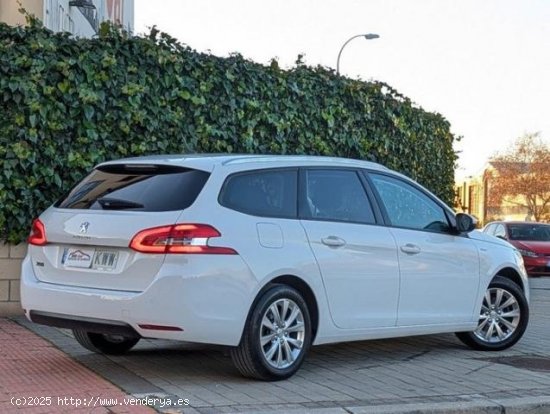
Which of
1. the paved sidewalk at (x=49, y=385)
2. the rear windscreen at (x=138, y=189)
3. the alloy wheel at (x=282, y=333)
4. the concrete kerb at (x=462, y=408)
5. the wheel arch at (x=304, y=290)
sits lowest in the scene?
the concrete kerb at (x=462, y=408)

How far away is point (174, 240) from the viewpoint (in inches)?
232

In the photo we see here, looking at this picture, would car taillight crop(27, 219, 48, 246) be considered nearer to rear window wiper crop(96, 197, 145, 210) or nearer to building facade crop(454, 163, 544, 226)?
rear window wiper crop(96, 197, 145, 210)

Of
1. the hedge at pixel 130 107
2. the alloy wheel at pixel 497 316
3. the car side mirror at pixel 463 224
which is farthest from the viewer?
the hedge at pixel 130 107

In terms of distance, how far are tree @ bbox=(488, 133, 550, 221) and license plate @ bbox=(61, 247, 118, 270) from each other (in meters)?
59.0

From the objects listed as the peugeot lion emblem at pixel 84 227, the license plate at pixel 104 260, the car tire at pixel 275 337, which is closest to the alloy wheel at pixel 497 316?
the car tire at pixel 275 337

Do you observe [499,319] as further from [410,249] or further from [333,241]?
[333,241]

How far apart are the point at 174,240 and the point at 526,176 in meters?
60.2

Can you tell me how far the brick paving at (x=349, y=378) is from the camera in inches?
229

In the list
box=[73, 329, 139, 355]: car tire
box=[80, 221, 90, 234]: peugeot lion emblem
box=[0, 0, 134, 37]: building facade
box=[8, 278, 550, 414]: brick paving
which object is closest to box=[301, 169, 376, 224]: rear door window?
box=[8, 278, 550, 414]: brick paving

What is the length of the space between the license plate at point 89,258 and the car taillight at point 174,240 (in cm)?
22

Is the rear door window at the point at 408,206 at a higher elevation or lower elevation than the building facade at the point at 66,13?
lower

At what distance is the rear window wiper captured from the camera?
619cm

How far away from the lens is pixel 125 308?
587 centimetres

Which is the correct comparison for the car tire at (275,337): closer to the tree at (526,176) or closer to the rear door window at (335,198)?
the rear door window at (335,198)
